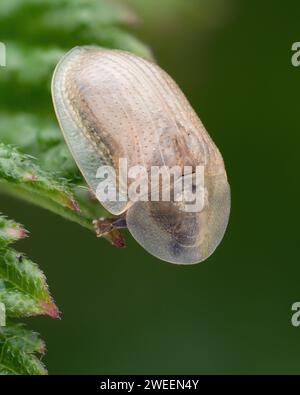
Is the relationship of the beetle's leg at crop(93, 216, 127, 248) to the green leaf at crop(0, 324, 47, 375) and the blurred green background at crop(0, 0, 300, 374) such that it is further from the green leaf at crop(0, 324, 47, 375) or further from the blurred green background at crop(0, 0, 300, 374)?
the blurred green background at crop(0, 0, 300, 374)

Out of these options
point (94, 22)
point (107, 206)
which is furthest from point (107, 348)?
point (94, 22)

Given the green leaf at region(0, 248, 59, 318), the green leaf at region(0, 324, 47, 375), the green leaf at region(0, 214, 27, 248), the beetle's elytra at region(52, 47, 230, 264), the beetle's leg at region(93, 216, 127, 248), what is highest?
the beetle's elytra at region(52, 47, 230, 264)

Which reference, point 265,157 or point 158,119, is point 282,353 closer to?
point 265,157

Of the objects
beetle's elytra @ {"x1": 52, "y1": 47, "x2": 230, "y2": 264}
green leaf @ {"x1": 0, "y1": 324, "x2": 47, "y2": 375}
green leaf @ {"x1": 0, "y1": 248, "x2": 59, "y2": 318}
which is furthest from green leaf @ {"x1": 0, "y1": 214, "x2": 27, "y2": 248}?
beetle's elytra @ {"x1": 52, "y1": 47, "x2": 230, "y2": 264}

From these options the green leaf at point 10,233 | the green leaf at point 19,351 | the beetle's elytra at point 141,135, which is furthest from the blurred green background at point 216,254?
the green leaf at point 19,351

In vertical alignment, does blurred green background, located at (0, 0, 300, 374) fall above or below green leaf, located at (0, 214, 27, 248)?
above

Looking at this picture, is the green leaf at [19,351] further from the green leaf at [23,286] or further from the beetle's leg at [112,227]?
the beetle's leg at [112,227]
